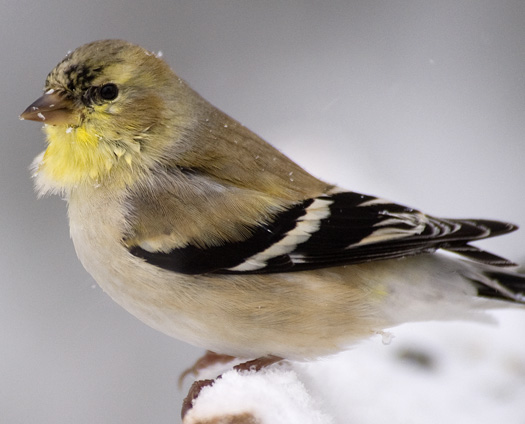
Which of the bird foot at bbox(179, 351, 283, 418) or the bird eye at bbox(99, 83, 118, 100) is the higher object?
the bird eye at bbox(99, 83, 118, 100)

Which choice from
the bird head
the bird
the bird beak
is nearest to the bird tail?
the bird

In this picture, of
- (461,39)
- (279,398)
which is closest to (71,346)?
(279,398)

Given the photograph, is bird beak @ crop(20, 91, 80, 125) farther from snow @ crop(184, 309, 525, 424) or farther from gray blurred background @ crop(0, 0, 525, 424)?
gray blurred background @ crop(0, 0, 525, 424)

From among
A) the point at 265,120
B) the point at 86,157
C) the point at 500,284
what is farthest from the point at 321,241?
the point at 265,120

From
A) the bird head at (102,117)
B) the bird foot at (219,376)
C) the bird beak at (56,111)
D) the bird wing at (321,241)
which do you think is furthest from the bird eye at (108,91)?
the bird foot at (219,376)

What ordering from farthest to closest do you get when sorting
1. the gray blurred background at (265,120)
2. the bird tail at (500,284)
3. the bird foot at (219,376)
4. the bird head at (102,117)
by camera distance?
the gray blurred background at (265,120) < the bird tail at (500,284) < the bird head at (102,117) < the bird foot at (219,376)

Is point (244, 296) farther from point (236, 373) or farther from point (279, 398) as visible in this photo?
point (279, 398)

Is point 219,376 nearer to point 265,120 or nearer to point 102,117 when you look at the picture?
point 102,117

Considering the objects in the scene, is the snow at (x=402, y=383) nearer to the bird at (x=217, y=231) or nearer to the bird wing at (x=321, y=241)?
the bird at (x=217, y=231)
